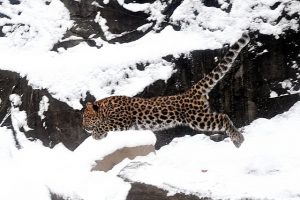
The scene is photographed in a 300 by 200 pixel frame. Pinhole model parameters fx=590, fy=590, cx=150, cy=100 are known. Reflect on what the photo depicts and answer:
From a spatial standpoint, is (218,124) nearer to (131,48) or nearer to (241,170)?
(241,170)

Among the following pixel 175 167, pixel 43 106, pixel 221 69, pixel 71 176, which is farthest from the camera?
pixel 43 106

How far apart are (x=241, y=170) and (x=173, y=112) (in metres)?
3.48

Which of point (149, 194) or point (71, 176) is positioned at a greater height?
point (149, 194)

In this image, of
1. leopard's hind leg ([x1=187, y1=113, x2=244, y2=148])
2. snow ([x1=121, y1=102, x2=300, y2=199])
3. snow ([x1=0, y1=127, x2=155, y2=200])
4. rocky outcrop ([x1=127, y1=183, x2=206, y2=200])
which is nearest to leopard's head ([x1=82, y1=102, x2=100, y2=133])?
snow ([x1=0, y1=127, x2=155, y2=200])

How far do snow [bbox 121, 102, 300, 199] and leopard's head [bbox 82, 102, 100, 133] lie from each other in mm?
1621

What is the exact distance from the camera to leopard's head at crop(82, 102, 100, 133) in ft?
41.0

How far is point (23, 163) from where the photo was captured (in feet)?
41.1

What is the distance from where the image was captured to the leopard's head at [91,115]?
→ 1249 centimetres

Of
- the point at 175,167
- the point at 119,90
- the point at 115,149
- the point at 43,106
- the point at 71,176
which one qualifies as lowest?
the point at 71,176

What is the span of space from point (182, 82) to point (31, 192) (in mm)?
4436

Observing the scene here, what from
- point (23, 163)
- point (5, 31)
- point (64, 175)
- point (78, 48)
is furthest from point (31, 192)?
point (5, 31)

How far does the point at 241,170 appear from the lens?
8.65 meters

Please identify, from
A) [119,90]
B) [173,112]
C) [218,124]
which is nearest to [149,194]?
[218,124]

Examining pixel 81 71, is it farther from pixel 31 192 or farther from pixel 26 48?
pixel 31 192
